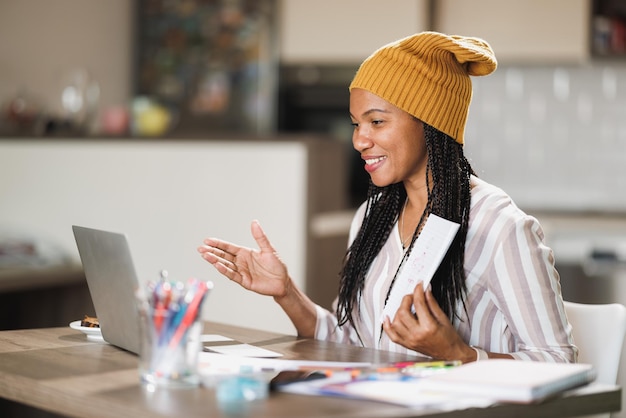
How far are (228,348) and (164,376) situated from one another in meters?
→ 0.42

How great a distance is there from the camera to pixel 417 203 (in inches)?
90.0

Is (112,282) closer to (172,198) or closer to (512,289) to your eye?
(512,289)

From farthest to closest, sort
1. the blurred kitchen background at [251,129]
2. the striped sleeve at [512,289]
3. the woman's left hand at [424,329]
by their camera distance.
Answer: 1. the blurred kitchen background at [251,129]
2. the striped sleeve at [512,289]
3. the woman's left hand at [424,329]

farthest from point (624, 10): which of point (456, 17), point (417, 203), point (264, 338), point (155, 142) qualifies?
point (264, 338)

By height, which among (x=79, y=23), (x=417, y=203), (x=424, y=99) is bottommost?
(x=417, y=203)

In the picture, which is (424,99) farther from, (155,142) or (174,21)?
(174,21)

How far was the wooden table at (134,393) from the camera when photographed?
1.42 m

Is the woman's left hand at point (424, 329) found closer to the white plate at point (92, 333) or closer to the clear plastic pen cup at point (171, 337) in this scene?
the clear plastic pen cup at point (171, 337)

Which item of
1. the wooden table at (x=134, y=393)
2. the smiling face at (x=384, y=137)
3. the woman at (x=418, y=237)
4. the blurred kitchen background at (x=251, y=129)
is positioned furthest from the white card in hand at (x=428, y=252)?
the blurred kitchen background at (x=251, y=129)

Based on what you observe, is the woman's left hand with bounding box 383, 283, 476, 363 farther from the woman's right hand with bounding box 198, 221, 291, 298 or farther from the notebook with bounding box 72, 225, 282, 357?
the woman's right hand with bounding box 198, 221, 291, 298

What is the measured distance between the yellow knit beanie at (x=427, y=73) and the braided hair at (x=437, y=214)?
54 millimetres

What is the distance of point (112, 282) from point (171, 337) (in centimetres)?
36

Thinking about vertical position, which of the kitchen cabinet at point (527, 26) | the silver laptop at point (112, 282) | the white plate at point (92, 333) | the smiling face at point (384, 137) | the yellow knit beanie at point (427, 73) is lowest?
the white plate at point (92, 333)

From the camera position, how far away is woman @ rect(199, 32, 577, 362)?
1.94m
